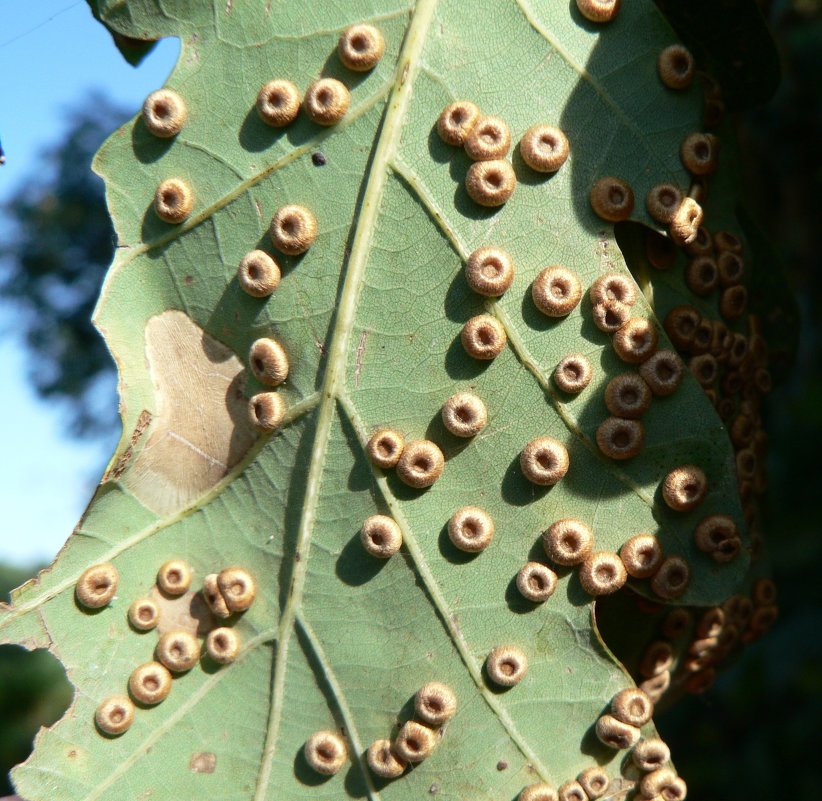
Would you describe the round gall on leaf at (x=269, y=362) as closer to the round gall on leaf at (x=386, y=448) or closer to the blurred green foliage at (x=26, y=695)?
the round gall on leaf at (x=386, y=448)

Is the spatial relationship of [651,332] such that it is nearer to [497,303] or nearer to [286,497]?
[497,303]

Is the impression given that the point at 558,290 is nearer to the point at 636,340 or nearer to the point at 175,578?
the point at 636,340

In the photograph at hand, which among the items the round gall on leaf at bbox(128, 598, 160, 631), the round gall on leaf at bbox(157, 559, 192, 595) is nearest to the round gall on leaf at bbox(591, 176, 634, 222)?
the round gall on leaf at bbox(157, 559, 192, 595)

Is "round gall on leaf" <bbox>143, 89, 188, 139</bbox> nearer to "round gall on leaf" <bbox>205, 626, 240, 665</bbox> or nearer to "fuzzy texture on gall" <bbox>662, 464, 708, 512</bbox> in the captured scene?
"round gall on leaf" <bbox>205, 626, 240, 665</bbox>

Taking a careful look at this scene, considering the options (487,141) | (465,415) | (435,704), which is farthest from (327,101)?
(435,704)

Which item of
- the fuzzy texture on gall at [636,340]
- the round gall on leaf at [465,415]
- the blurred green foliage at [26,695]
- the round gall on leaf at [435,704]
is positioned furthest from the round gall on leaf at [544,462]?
the blurred green foliage at [26,695]

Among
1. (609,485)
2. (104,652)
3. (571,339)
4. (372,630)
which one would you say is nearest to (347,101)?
(571,339)
